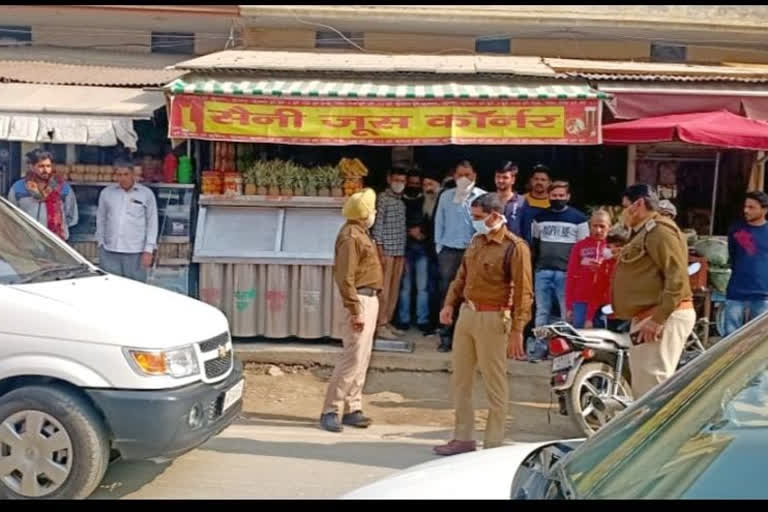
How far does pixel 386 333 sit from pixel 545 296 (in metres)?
1.67

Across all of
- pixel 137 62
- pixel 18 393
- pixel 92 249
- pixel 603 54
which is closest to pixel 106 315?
pixel 18 393

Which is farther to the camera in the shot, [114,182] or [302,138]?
[114,182]

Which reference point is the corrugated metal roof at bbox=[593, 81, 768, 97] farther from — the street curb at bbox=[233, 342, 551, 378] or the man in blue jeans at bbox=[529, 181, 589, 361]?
the street curb at bbox=[233, 342, 551, 378]

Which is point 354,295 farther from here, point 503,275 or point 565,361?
point 565,361

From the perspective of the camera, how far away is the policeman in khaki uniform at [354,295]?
20.8 feet

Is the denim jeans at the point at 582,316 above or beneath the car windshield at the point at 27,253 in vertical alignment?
beneath

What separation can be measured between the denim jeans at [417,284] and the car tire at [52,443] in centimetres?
477

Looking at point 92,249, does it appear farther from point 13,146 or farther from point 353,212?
point 353,212

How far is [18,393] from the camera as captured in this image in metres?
4.46

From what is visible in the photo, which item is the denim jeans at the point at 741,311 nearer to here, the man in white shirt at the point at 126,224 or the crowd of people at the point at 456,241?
the crowd of people at the point at 456,241

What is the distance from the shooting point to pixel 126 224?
8.16 meters

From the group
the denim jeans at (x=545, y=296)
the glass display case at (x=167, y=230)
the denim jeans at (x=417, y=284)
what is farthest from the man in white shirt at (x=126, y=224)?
the denim jeans at (x=545, y=296)

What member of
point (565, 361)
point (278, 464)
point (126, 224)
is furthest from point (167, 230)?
point (565, 361)

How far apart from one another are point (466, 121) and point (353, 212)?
238 cm
